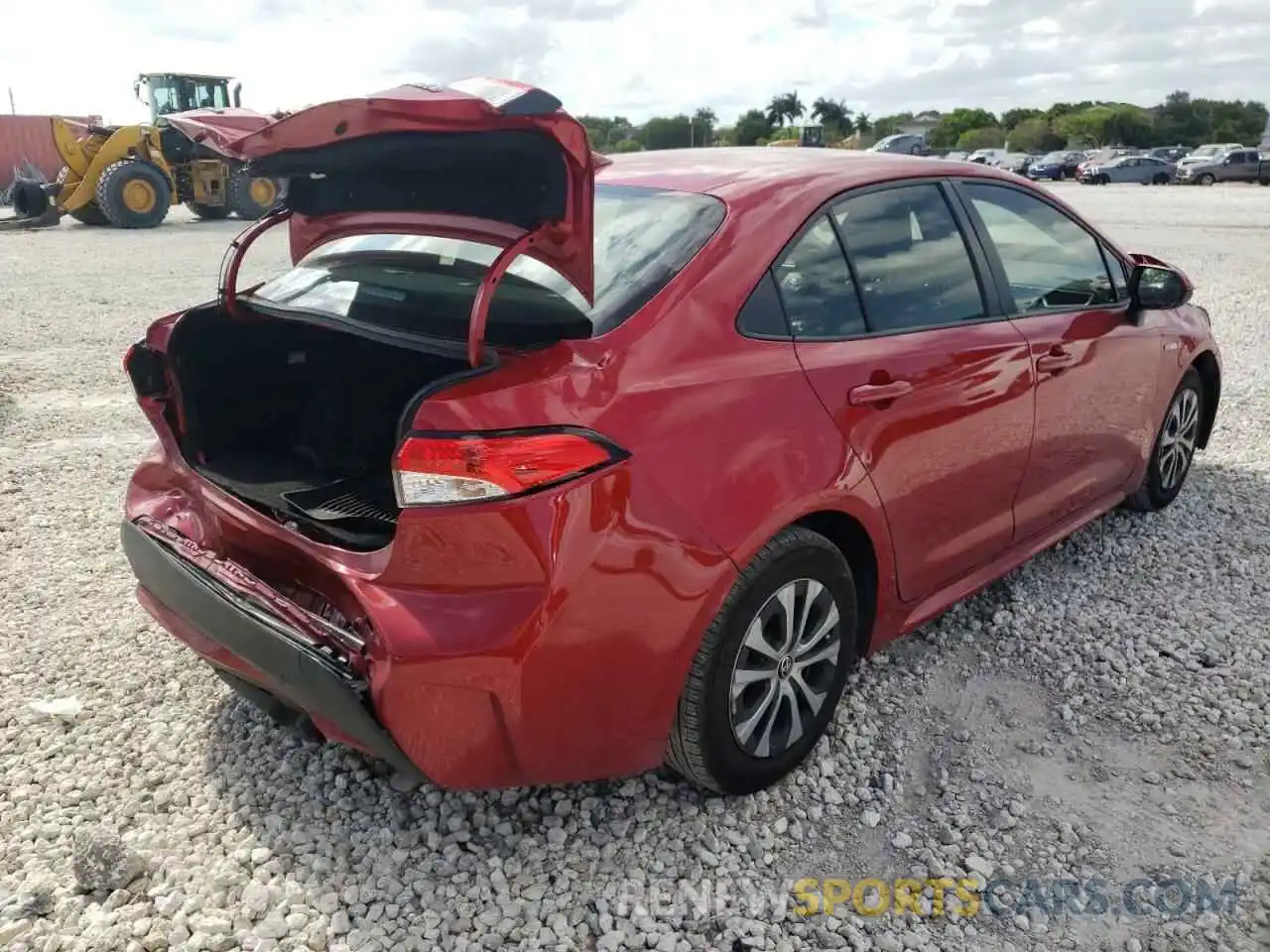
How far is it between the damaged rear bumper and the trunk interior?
274 mm

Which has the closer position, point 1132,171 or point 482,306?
point 482,306

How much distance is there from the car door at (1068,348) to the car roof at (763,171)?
27 cm

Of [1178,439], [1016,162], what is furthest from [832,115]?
[1178,439]

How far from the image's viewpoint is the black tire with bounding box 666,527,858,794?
244 cm

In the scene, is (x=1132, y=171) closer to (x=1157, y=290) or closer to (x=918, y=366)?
(x=1157, y=290)

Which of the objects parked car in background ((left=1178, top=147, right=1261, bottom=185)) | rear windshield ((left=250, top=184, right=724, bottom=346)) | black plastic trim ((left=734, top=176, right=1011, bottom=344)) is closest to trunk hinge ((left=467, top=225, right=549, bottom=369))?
rear windshield ((left=250, top=184, right=724, bottom=346))

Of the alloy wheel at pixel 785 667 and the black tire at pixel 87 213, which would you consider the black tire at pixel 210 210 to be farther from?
the alloy wheel at pixel 785 667

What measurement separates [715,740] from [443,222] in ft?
4.82

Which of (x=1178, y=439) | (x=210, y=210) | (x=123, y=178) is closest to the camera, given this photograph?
(x=1178, y=439)

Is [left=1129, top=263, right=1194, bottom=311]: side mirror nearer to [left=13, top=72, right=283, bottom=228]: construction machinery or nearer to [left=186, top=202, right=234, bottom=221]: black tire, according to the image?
[left=13, top=72, right=283, bottom=228]: construction machinery

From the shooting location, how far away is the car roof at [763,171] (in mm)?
2764

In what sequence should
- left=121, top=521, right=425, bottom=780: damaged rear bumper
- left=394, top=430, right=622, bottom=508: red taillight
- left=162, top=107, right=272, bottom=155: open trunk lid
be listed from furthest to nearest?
left=162, top=107, right=272, bottom=155: open trunk lid < left=121, top=521, right=425, bottom=780: damaged rear bumper < left=394, top=430, right=622, bottom=508: red taillight

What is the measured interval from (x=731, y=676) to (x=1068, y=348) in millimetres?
1882

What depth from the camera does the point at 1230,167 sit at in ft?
124
